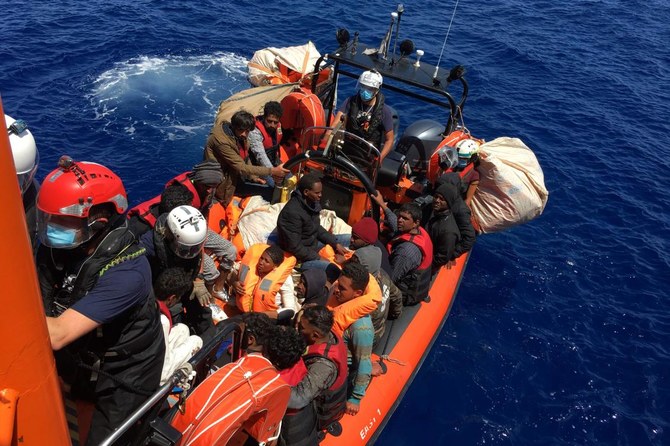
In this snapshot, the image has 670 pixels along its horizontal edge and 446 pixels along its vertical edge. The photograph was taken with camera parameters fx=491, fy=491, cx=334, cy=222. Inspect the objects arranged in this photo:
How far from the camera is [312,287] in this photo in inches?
171

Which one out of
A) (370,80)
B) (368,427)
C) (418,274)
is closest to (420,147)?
(370,80)

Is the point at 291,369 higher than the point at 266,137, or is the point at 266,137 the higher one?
the point at 266,137

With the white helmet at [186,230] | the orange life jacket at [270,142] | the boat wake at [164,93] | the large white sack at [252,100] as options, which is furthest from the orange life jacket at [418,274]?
the boat wake at [164,93]

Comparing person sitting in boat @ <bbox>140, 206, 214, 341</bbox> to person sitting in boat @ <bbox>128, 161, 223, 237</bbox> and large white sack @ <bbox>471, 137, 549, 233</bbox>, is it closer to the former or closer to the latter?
person sitting in boat @ <bbox>128, 161, 223, 237</bbox>

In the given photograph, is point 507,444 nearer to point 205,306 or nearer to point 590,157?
point 205,306

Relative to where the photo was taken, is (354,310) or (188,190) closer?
(354,310)

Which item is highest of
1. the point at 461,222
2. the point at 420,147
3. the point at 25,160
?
the point at 25,160

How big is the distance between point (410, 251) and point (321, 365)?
2128 mm

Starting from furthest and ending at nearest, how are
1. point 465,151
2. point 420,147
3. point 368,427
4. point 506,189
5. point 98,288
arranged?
point 420,147 → point 506,189 → point 465,151 → point 368,427 → point 98,288

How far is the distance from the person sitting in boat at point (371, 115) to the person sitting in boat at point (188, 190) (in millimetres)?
2464

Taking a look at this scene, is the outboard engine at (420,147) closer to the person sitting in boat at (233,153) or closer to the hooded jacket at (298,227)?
the person sitting in boat at (233,153)

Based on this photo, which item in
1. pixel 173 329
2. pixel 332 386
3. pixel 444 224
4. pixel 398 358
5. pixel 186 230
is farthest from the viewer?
pixel 444 224

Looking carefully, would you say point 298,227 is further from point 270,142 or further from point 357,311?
point 270,142

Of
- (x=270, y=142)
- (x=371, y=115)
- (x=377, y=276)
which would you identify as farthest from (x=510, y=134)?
(x=377, y=276)
